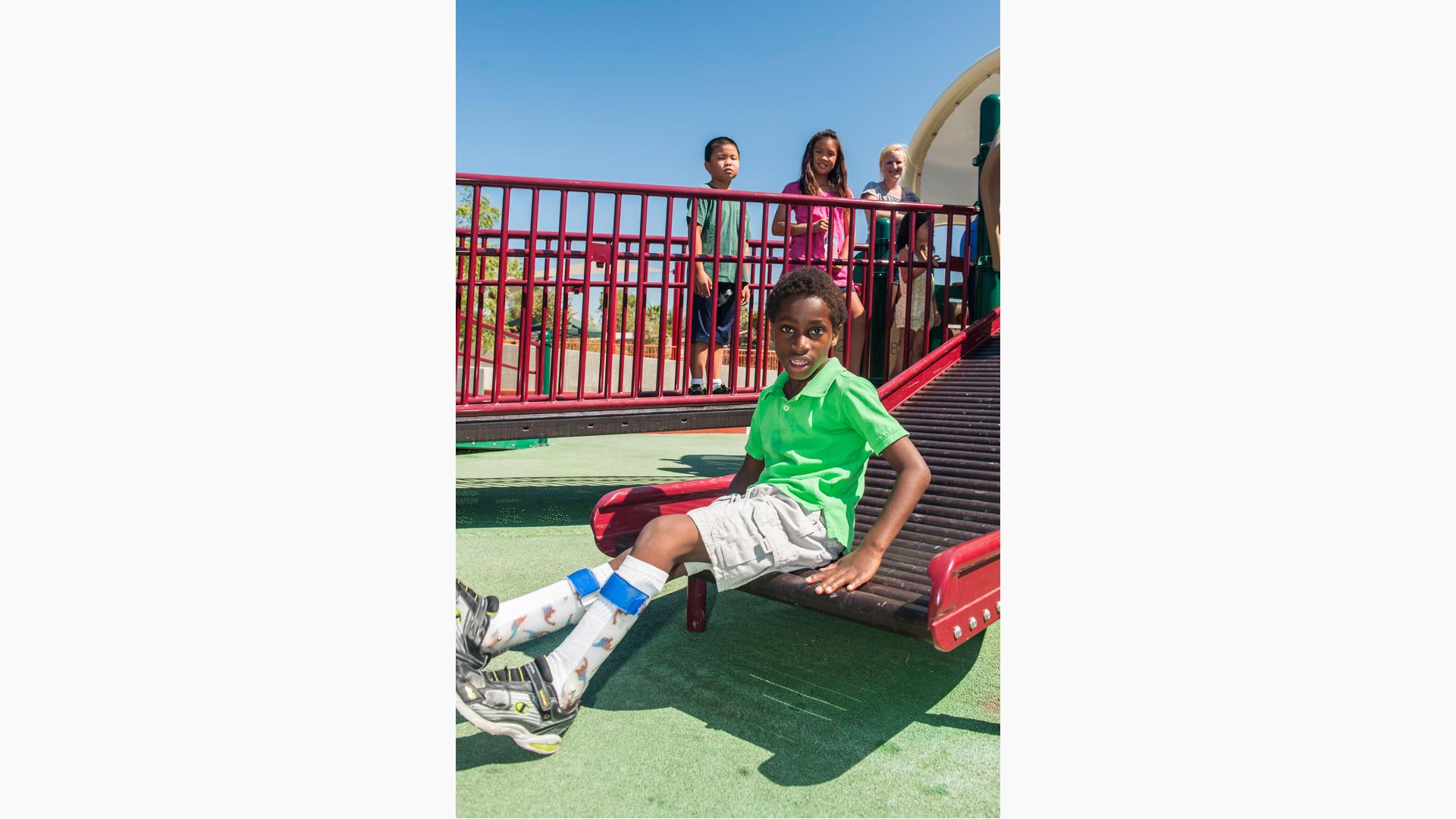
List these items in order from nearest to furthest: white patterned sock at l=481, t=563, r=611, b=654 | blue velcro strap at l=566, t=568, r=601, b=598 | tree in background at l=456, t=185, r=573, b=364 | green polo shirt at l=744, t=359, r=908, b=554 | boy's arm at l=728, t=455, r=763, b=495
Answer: white patterned sock at l=481, t=563, r=611, b=654
blue velcro strap at l=566, t=568, r=601, b=598
green polo shirt at l=744, t=359, r=908, b=554
boy's arm at l=728, t=455, r=763, b=495
tree in background at l=456, t=185, r=573, b=364

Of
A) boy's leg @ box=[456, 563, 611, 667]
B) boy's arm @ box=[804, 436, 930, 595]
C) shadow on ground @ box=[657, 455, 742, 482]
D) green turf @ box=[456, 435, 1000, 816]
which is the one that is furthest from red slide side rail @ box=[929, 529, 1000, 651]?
shadow on ground @ box=[657, 455, 742, 482]

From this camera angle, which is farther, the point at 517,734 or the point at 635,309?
the point at 635,309

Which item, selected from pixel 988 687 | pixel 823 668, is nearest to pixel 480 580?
pixel 823 668

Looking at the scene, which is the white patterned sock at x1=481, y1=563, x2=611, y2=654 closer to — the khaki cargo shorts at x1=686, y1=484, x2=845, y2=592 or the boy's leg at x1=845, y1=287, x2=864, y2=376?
the khaki cargo shorts at x1=686, y1=484, x2=845, y2=592

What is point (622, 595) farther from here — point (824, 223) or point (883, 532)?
point (824, 223)

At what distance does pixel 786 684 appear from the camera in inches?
101

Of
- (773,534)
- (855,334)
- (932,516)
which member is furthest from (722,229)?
(773,534)

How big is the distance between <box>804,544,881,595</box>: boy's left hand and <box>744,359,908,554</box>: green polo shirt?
0.13 metres

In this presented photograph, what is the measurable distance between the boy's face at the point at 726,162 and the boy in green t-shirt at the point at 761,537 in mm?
2420

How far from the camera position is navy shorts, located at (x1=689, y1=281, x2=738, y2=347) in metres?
4.89

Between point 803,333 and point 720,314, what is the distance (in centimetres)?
253

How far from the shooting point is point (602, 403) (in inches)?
183

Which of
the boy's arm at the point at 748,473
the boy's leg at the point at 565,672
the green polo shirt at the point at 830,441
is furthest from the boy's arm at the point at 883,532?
the boy's arm at the point at 748,473

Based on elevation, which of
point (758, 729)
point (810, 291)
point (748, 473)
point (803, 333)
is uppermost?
point (810, 291)
